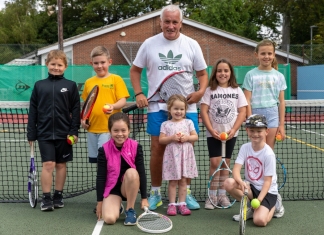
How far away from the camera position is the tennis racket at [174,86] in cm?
494

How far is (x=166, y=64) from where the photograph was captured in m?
4.91

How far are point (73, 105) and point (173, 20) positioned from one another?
1.36 meters

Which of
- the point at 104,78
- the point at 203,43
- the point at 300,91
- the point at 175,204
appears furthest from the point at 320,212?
the point at 203,43

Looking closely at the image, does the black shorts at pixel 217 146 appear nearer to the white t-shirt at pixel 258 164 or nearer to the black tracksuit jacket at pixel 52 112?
the white t-shirt at pixel 258 164

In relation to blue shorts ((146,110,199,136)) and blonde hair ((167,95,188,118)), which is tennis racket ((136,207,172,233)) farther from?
blonde hair ((167,95,188,118))

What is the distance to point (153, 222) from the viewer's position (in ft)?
14.9

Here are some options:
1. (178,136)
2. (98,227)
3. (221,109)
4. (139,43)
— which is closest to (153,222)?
(98,227)

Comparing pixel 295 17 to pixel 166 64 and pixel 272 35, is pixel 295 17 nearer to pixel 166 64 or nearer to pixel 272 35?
pixel 272 35

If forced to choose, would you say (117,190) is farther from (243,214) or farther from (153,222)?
(243,214)

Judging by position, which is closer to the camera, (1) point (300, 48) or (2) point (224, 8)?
(1) point (300, 48)

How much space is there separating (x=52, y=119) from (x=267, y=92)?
7.27ft

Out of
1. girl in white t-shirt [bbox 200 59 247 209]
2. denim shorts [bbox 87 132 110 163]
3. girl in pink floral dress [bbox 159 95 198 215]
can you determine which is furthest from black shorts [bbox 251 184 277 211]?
denim shorts [bbox 87 132 110 163]

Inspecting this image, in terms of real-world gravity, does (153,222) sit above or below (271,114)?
below

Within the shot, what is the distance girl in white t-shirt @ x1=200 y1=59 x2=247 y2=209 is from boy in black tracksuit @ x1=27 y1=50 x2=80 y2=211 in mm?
1354
